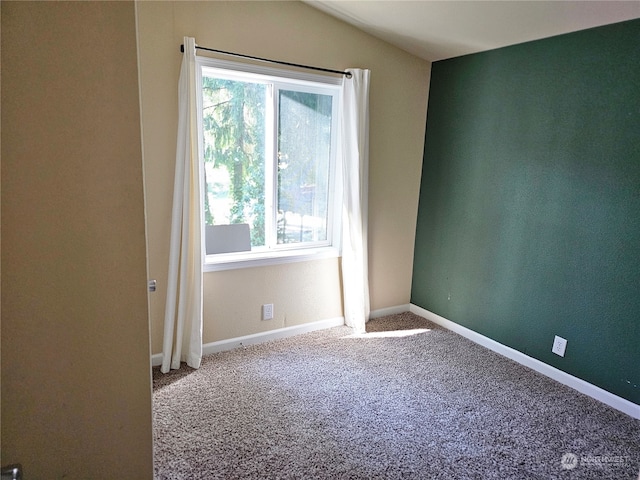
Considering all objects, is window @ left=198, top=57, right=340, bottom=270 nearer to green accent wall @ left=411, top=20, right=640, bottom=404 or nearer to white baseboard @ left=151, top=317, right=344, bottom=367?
white baseboard @ left=151, top=317, right=344, bottom=367

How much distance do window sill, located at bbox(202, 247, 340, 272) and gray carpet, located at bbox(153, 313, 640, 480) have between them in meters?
0.63

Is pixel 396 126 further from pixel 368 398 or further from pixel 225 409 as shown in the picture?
pixel 225 409

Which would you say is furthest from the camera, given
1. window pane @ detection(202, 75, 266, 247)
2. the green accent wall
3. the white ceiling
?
window pane @ detection(202, 75, 266, 247)

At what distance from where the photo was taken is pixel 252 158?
3.06 m

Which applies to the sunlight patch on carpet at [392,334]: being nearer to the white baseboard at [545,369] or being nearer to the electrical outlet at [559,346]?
the white baseboard at [545,369]

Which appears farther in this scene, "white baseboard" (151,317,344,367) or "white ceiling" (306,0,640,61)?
"white baseboard" (151,317,344,367)

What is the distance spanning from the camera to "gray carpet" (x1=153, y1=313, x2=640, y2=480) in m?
1.95

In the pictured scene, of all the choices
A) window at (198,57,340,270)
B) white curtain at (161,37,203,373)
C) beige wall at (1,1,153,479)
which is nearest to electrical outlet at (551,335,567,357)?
window at (198,57,340,270)

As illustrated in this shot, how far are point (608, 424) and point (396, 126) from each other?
249 centimetres

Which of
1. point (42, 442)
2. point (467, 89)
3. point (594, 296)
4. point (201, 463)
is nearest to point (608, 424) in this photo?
point (594, 296)

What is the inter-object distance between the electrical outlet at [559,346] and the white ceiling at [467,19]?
1930mm

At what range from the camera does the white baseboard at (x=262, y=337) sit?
2.94 meters

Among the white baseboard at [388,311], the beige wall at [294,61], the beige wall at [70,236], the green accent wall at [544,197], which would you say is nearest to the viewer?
the beige wall at [70,236]

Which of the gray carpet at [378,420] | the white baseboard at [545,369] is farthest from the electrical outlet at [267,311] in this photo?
the white baseboard at [545,369]
